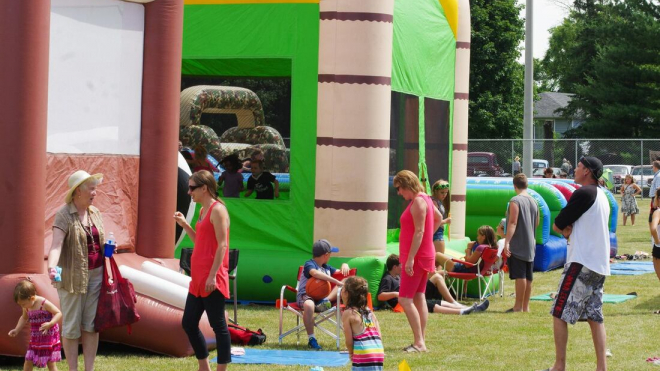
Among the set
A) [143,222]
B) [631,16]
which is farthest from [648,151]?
[143,222]

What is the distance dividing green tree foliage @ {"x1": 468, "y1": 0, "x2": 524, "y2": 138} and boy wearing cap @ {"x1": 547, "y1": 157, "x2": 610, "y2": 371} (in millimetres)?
35201

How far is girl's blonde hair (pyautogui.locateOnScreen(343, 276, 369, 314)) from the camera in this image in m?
6.11

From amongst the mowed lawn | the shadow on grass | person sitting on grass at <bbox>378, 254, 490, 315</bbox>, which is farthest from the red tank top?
Result: person sitting on grass at <bbox>378, 254, 490, 315</bbox>

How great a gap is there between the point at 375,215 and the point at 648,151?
26.3 metres

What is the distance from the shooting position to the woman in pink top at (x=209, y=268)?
21.9 feet

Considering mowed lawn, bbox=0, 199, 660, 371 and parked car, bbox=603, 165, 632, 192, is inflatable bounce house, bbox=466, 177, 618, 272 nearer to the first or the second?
mowed lawn, bbox=0, 199, 660, 371

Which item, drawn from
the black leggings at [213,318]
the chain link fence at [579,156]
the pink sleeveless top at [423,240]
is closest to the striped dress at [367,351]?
the black leggings at [213,318]

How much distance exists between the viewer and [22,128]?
24.1 ft

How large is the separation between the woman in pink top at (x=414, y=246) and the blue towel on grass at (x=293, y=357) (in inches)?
23.6

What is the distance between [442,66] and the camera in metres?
13.3

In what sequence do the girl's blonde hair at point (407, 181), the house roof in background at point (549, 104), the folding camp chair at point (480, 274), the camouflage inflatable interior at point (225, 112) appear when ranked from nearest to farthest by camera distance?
1. the girl's blonde hair at point (407, 181)
2. the folding camp chair at point (480, 274)
3. the camouflage inflatable interior at point (225, 112)
4. the house roof in background at point (549, 104)

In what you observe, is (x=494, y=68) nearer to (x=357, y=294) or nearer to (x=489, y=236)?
(x=489, y=236)

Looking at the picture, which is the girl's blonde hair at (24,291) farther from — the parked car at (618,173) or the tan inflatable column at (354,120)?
the parked car at (618,173)

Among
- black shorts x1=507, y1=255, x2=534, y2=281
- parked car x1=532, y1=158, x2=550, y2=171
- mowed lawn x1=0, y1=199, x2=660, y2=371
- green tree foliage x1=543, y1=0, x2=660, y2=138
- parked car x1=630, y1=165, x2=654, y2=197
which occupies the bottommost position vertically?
mowed lawn x1=0, y1=199, x2=660, y2=371
